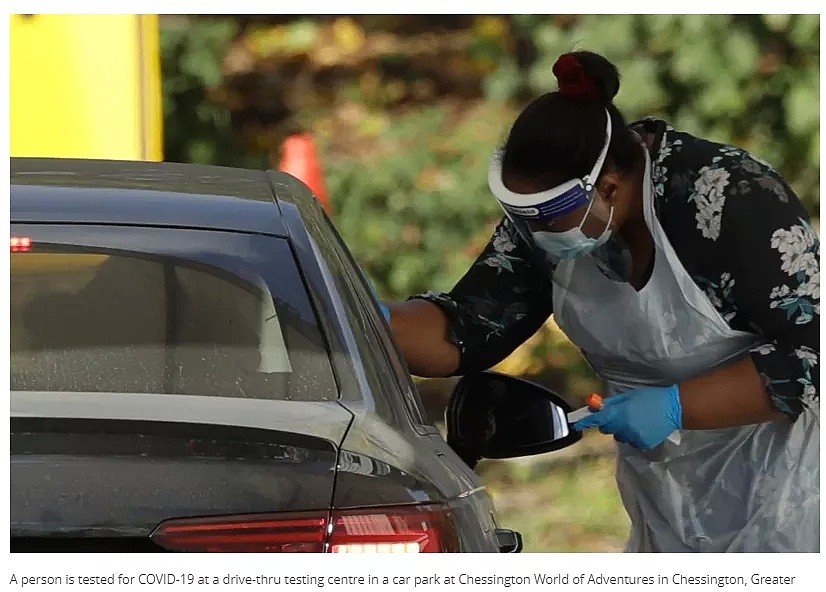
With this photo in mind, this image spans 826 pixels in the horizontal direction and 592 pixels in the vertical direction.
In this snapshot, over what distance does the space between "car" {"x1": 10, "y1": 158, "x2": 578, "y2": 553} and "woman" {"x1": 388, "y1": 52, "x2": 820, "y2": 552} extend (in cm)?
54

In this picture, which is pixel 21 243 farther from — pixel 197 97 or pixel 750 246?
pixel 197 97

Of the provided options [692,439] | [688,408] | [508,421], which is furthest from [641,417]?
[508,421]

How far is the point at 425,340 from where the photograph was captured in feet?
10.3

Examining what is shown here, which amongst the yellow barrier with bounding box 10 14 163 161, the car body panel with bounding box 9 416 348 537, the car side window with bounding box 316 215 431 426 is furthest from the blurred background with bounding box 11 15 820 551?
the car body panel with bounding box 9 416 348 537

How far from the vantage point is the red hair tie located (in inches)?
111

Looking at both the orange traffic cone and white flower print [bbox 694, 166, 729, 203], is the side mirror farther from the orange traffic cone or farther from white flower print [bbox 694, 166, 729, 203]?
the orange traffic cone

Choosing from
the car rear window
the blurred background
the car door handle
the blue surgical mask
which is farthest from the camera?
the blurred background

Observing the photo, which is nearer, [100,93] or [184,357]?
[184,357]

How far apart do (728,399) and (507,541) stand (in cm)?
59

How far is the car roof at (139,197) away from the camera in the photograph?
2.09 m
